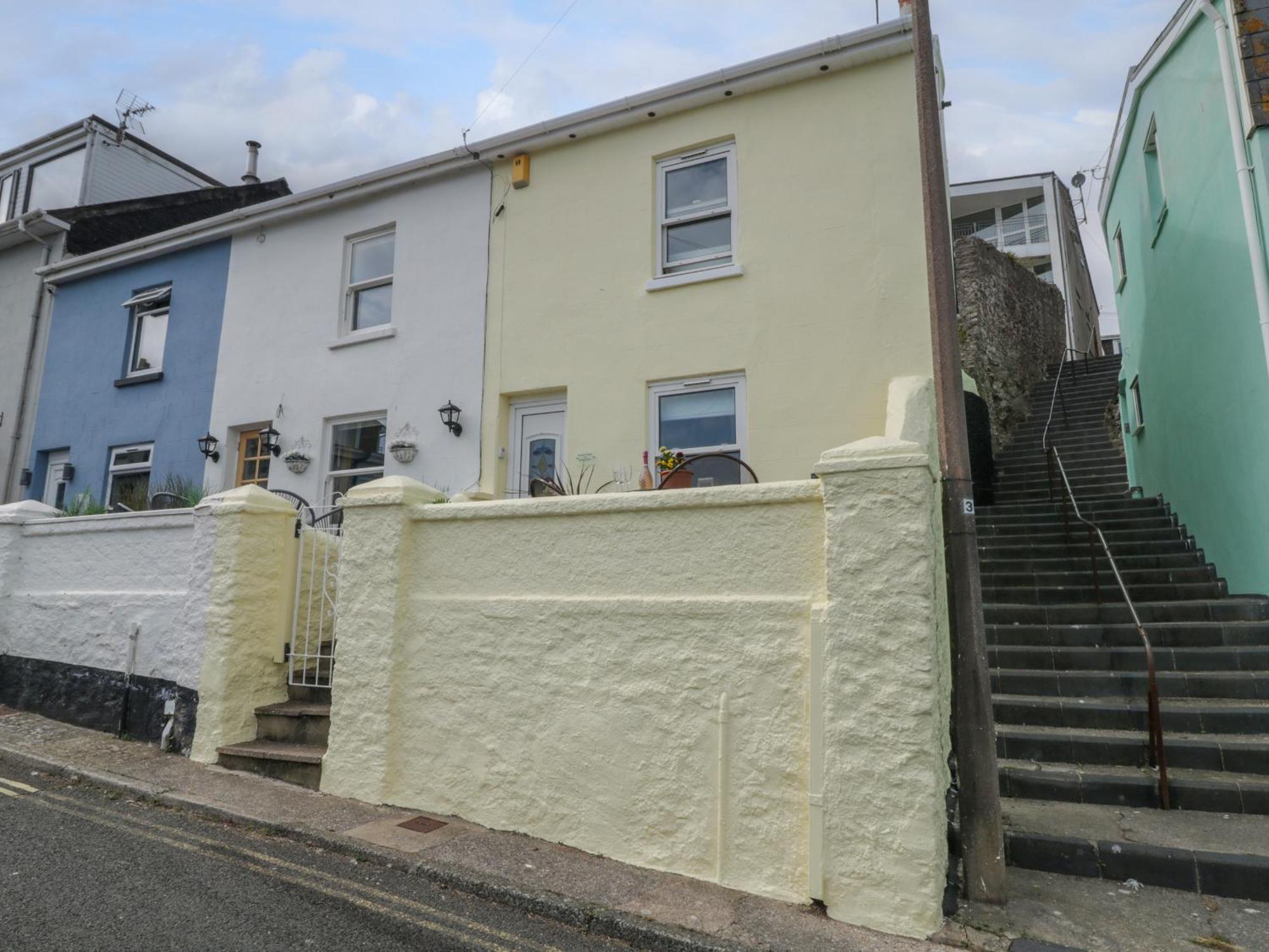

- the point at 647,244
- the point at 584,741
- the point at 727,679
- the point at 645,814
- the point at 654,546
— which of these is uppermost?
the point at 647,244

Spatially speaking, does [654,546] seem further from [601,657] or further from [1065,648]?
[1065,648]

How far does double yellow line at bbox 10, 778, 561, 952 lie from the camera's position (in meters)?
3.59

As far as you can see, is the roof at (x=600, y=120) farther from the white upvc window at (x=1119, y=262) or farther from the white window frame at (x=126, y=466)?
the white upvc window at (x=1119, y=262)

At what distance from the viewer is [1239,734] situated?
18.4ft

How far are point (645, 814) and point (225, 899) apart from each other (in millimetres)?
2124

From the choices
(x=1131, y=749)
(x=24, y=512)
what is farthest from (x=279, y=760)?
(x=1131, y=749)

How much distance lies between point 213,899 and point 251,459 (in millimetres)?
7914

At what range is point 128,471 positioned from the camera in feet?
38.5

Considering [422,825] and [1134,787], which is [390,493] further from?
[1134,787]

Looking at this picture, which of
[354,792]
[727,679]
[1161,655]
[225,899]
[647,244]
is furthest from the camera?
[647,244]

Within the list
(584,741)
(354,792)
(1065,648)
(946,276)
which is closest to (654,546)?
(584,741)

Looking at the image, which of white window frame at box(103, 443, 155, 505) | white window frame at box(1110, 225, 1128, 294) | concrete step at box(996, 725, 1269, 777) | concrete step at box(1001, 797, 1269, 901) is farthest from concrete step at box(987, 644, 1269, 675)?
white window frame at box(103, 443, 155, 505)

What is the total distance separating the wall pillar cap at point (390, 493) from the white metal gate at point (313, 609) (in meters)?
1.04

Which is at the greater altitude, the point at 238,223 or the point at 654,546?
the point at 238,223
